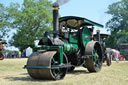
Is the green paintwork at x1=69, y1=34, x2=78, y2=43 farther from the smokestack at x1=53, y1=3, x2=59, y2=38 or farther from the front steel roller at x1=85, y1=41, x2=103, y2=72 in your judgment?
the smokestack at x1=53, y1=3, x2=59, y2=38

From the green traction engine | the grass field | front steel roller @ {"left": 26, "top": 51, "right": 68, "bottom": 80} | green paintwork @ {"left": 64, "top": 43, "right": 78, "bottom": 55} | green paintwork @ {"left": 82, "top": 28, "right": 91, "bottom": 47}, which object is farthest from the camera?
green paintwork @ {"left": 82, "top": 28, "right": 91, "bottom": 47}

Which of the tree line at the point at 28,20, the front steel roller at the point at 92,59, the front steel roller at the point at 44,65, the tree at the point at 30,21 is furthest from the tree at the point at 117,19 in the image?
the front steel roller at the point at 44,65

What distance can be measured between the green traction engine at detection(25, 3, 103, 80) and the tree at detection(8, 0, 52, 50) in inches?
859

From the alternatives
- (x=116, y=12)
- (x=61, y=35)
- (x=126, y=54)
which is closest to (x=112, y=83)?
(x=61, y=35)

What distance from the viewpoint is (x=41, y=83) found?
5.78m

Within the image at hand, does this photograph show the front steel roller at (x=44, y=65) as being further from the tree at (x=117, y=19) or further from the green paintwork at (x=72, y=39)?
the tree at (x=117, y=19)

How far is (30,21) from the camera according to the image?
31.1 meters

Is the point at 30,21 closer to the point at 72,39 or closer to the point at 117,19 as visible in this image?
the point at 117,19

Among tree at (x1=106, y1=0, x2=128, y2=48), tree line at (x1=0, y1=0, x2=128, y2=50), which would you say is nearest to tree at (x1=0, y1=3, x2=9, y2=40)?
tree line at (x1=0, y1=0, x2=128, y2=50)

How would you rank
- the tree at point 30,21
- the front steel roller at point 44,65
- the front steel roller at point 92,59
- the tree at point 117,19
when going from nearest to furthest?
the front steel roller at point 44,65 → the front steel roller at point 92,59 → the tree at point 30,21 → the tree at point 117,19

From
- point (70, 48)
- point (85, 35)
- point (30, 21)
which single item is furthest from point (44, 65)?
point (30, 21)

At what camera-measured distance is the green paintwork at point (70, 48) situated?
306 inches

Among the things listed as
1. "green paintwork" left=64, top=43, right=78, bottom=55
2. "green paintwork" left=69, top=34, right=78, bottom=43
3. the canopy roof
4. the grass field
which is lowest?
the grass field

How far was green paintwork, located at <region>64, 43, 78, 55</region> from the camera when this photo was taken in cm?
778
